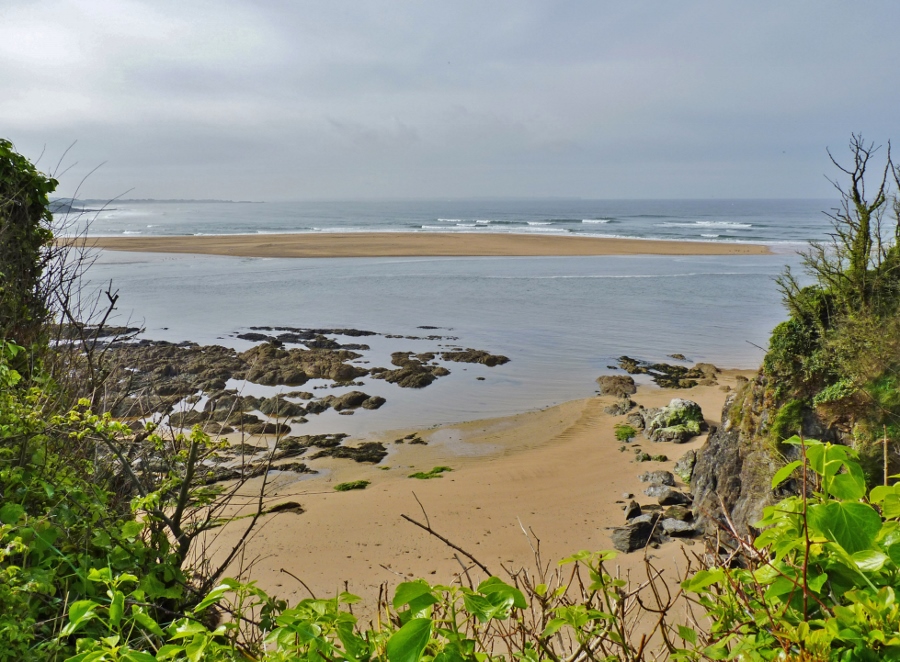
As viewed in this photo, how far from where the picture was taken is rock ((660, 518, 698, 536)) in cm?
952

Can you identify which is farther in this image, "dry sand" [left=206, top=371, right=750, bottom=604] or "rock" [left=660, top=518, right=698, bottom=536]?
"rock" [left=660, top=518, right=698, bottom=536]

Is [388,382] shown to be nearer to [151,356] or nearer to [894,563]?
[151,356]

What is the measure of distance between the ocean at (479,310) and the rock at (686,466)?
5068 millimetres

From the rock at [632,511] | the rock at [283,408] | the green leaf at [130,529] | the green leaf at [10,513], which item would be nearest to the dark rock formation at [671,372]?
the rock at [632,511]

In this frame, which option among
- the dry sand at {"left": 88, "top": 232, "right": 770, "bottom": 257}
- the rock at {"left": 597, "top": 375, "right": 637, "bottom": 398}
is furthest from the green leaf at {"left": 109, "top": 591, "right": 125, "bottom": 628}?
the dry sand at {"left": 88, "top": 232, "right": 770, "bottom": 257}

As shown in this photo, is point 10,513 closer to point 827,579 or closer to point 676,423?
point 827,579

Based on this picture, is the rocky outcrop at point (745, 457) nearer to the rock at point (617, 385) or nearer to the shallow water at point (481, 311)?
the rock at point (617, 385)

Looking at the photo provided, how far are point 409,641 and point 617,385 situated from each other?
58.1 feet

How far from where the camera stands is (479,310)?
93.7ft

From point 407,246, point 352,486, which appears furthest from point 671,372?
Answer: point 407,246

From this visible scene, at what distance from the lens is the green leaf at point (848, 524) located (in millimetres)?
1327

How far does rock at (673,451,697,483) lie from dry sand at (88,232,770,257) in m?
39.5

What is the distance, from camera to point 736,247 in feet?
185

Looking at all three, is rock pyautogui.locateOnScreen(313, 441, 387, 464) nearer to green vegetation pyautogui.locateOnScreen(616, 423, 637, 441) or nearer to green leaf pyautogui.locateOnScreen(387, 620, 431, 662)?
green vegetation pyautogui.locateOnScreen(616, 423, 637, 441)
